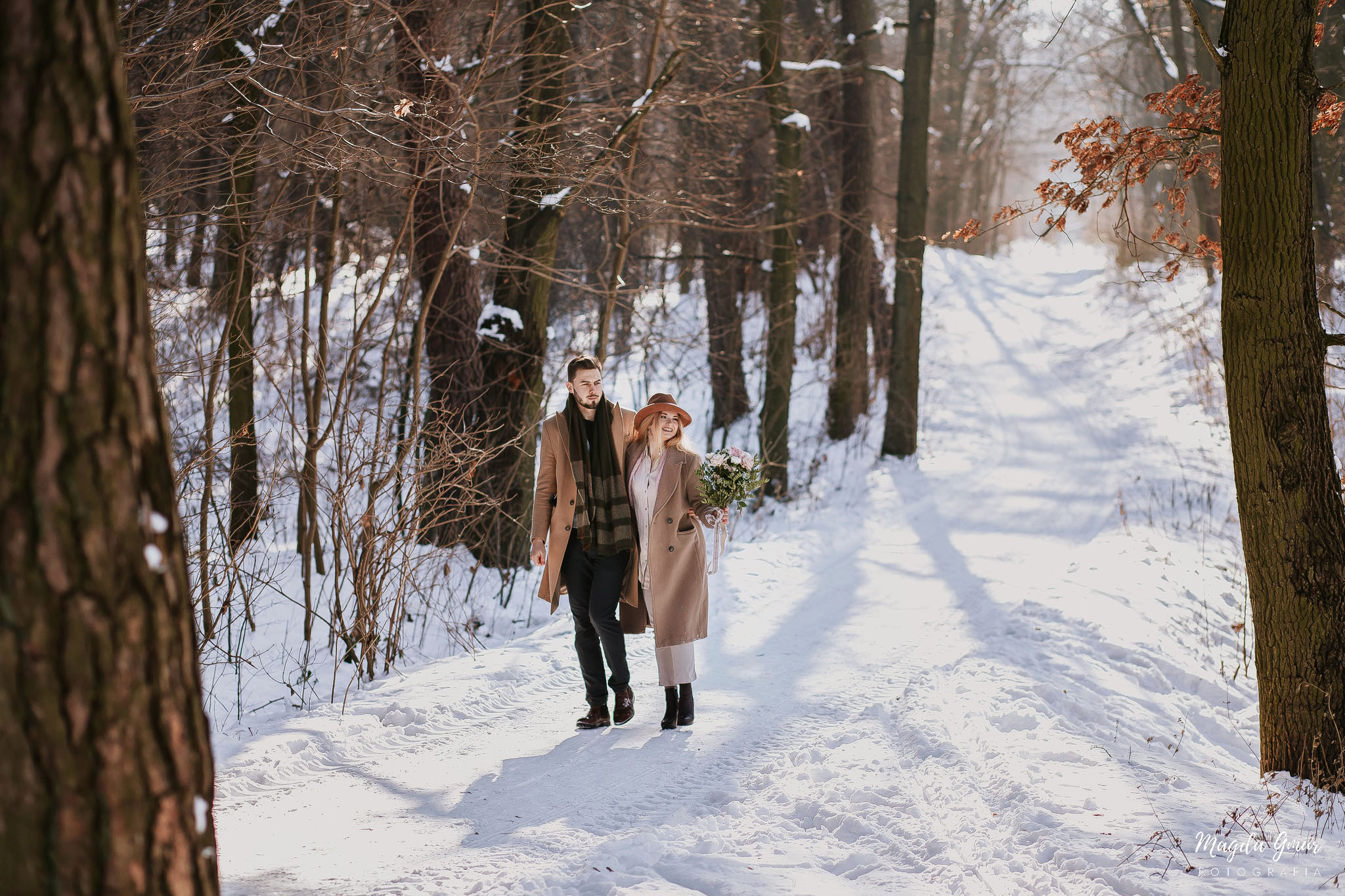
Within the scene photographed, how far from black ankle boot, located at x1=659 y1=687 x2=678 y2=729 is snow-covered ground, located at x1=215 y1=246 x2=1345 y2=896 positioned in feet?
0.26

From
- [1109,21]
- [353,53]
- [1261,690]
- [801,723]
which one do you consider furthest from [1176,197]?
[1109,21]

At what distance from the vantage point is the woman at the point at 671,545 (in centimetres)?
546

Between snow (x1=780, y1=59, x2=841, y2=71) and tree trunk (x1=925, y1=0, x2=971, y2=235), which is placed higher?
tree trunk (x1=925, y1=0, x2=971, y2=235)

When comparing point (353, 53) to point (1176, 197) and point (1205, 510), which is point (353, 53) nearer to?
point (1176, 197)

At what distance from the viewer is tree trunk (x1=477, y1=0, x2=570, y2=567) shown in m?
9.09

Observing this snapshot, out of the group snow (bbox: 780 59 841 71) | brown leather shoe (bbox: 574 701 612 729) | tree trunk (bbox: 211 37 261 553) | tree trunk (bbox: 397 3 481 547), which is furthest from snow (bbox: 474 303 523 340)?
snow (bbox: 780 59 841 71)

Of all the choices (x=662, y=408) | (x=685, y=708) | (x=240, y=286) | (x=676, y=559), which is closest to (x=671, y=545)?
(x=676, y=559)

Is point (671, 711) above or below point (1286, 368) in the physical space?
below

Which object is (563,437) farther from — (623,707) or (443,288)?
(443,288)

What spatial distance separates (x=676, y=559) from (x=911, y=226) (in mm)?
10274

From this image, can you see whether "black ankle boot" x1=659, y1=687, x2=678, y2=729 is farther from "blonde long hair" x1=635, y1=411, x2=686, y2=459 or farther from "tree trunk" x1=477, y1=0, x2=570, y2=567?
"tree trunk" x1=477, y1=0, x2=570, y2=567

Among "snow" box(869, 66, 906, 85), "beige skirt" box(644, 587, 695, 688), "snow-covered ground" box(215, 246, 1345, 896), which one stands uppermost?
"snow" box(869, 66, 906, 85)

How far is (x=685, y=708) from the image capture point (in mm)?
5516

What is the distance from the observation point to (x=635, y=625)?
5.61 meters
